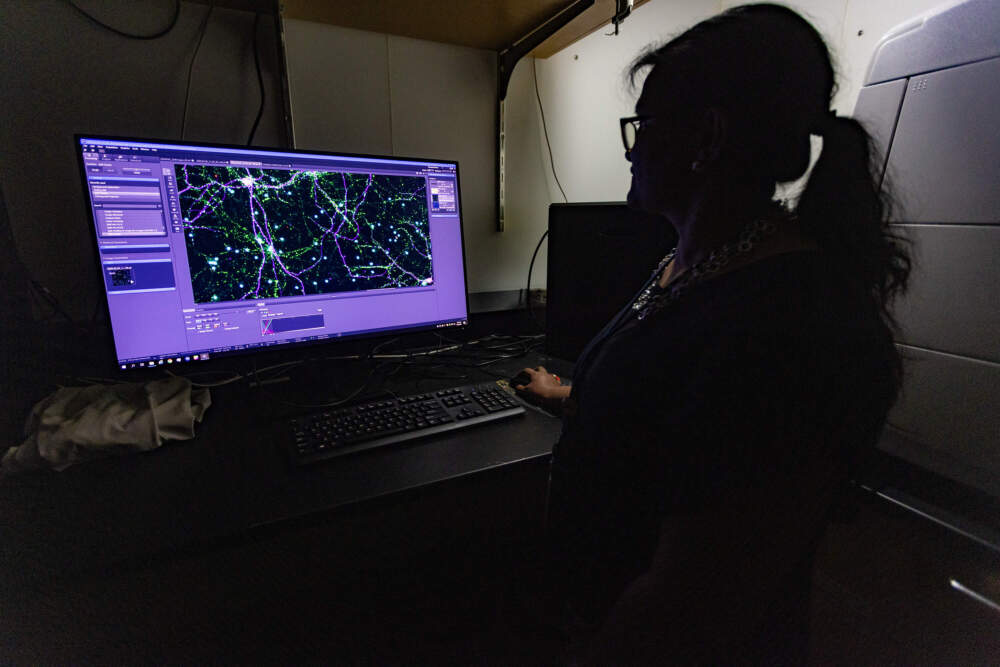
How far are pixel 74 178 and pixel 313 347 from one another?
2.19 ft

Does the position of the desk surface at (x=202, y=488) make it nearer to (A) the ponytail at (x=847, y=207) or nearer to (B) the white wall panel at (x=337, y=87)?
(A) the ponytail at (x=847, y=207)

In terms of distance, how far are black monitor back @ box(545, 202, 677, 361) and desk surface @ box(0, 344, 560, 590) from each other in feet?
1.36

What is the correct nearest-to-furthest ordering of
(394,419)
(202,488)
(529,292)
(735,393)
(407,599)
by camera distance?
(735,393) < (202,488) < (394,419) < (407,599) < (529,292)

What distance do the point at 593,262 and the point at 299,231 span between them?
747mm

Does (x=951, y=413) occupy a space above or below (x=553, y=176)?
below

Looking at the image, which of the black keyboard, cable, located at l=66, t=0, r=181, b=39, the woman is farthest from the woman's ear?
cable, located at l=66, t=0, r=181, b=39

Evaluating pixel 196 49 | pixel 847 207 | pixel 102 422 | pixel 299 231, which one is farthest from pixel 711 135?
pixel 196 49

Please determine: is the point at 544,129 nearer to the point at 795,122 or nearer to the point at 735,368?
the point at 795,122

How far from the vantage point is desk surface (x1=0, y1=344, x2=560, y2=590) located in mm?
573

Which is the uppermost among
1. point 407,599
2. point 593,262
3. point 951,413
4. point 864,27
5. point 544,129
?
point 864,27

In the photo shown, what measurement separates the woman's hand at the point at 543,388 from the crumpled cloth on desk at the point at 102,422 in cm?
69

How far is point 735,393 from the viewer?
482mm

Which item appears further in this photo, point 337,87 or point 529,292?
point 529,292

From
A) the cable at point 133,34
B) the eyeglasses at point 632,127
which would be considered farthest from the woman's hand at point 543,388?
the cable at point 133,34
